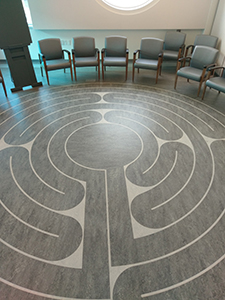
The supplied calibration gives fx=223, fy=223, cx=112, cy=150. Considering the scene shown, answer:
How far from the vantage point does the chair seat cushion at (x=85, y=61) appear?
607 cm

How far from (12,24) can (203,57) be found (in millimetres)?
4619

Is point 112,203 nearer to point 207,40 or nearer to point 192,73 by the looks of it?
point 192,73

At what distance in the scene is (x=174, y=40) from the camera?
6.87 metres

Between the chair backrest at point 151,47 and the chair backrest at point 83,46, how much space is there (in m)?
1.46

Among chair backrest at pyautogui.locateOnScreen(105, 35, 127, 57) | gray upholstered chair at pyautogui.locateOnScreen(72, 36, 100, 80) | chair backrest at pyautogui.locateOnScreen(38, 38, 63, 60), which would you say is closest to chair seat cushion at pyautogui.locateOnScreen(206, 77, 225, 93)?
chair backrest at pyautogui.locateOnScreen(105, 35, 127, 57)

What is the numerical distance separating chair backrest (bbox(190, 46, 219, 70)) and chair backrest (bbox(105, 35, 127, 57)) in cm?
199

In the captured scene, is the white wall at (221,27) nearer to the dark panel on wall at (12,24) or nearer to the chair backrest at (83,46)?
the chair backrest at (83,46)

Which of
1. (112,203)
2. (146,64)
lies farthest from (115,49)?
(112,203)

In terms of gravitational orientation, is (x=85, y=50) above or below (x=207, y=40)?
below

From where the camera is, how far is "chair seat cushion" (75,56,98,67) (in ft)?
19.9

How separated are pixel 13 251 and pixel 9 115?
3.22 meters

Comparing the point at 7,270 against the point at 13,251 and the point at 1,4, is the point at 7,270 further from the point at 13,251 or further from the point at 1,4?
the point at 1,4

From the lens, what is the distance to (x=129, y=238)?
249cm

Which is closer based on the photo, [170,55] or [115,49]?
[115,49]
